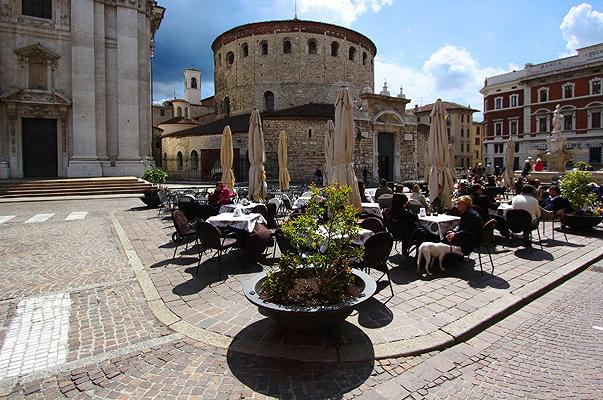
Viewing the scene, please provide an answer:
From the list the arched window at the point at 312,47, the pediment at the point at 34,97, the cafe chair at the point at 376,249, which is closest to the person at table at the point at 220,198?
the cafe chair at the point at 376,249

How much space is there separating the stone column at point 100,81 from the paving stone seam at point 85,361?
2251cm

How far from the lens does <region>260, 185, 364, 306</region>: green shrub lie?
3.61 m

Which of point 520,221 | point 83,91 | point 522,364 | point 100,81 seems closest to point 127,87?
point 100,81

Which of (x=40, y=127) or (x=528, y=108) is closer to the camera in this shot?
(x=40, y=127)

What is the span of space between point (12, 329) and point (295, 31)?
112 ft

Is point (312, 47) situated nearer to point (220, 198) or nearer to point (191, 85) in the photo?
point (220, 198)

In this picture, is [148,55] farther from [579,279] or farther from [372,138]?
[579,279]

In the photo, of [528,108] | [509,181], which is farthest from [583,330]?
[528,108]

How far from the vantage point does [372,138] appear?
1163 inches

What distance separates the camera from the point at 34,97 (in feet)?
70.0

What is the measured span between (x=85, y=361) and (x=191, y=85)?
2470 inches

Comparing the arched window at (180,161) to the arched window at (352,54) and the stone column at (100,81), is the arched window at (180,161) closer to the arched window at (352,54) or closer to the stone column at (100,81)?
the stone column at (100,81)

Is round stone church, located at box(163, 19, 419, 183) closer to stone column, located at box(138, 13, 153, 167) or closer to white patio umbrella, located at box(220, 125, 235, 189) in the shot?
stone column, located at box(138, 13, 153, 167)

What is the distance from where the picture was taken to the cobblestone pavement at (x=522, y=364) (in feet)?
10.0
